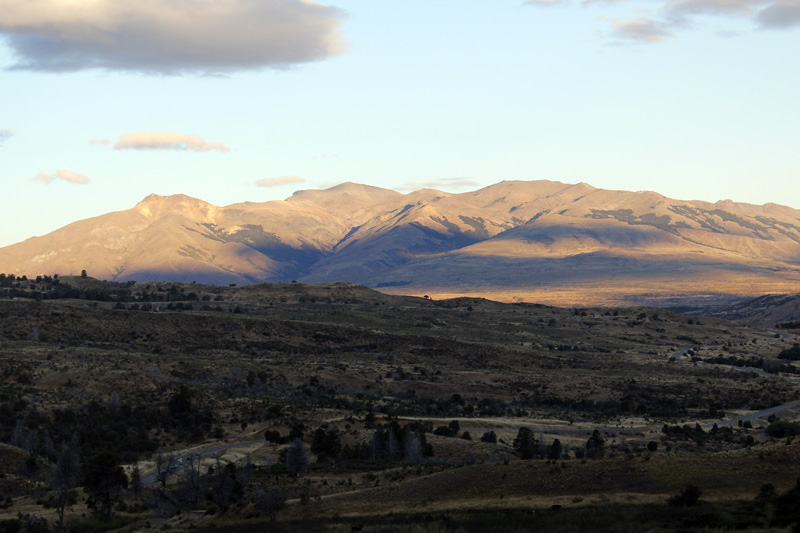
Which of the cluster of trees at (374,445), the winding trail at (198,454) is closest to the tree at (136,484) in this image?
the winding trail at (198,454)

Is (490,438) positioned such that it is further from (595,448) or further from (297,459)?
(297,459)

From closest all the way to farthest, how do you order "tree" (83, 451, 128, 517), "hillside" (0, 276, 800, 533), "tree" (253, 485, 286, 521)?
"hillside" (0, 276, 800, 533) < "tree" (253, 485, 286, 521) < "tree" (83, 451, 128, 517)

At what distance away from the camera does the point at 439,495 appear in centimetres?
3950

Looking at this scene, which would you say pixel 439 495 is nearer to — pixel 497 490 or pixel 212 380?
pixel 497 490

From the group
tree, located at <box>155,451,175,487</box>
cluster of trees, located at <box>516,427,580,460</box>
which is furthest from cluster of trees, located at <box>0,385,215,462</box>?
cluster of trees, located at <box>516,427,580,460</box>

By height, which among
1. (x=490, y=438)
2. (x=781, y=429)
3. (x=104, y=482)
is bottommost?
(x=781, y=429)

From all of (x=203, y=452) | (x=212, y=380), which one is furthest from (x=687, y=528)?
(x=212, y=380)

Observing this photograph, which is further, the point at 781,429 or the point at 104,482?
the point at 781,429

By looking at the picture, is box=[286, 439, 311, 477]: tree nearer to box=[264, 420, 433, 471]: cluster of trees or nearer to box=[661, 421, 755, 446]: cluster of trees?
box=[264, 420, 433, 471]: cluster of trees

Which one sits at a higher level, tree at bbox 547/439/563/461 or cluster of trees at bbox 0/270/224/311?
cluster of trees at bbox 0/270/224/311

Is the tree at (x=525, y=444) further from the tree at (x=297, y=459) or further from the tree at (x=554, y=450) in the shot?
the tree at (x=297, y=459)

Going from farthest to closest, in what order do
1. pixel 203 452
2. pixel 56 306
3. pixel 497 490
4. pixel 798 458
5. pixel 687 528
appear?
pixel 56 306 < pixel 203 452 < pixel 497 490 < pixel 798 458 < pixel 687 528

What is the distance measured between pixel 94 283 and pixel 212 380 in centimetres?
9034

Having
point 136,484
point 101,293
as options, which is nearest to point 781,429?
point 136,484
